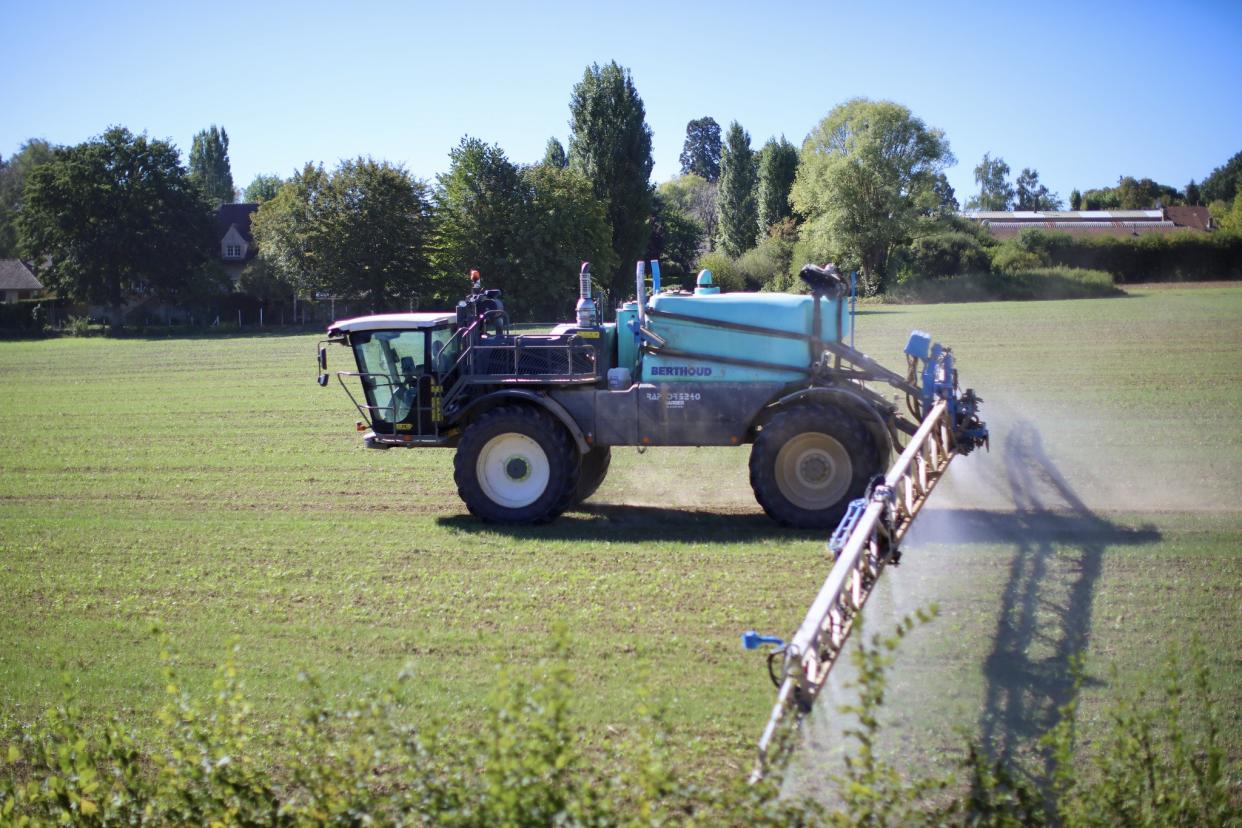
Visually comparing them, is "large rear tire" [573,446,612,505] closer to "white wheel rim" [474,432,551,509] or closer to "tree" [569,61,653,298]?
"white wheel rim" [474,432,551,509]

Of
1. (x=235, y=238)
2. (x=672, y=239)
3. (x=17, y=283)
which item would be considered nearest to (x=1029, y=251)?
(x=672, y=239)

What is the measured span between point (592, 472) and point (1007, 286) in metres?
37.2

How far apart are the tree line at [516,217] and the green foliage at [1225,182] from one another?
7701mm

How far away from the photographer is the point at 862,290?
5147cm

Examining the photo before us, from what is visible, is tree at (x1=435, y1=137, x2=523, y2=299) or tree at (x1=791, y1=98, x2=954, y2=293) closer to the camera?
tree at (x1=435, y1=137, x2=523, y2=299)

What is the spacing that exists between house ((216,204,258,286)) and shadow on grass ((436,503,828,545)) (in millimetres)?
70718

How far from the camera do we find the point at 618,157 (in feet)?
215

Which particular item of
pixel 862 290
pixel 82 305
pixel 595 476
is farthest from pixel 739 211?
pixel 595 476

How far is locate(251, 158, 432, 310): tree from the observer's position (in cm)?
5566

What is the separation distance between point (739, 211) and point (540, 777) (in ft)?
270

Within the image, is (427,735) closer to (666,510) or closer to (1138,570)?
(1138,570)

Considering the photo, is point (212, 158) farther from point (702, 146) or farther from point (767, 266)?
point (767, 266)

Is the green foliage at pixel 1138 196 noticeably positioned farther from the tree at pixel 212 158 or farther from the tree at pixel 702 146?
the tree at pixel 702 146

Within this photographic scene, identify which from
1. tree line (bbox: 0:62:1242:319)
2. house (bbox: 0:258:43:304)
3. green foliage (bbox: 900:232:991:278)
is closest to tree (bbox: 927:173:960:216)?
tree line (bbox: 0:62:1242:319)
